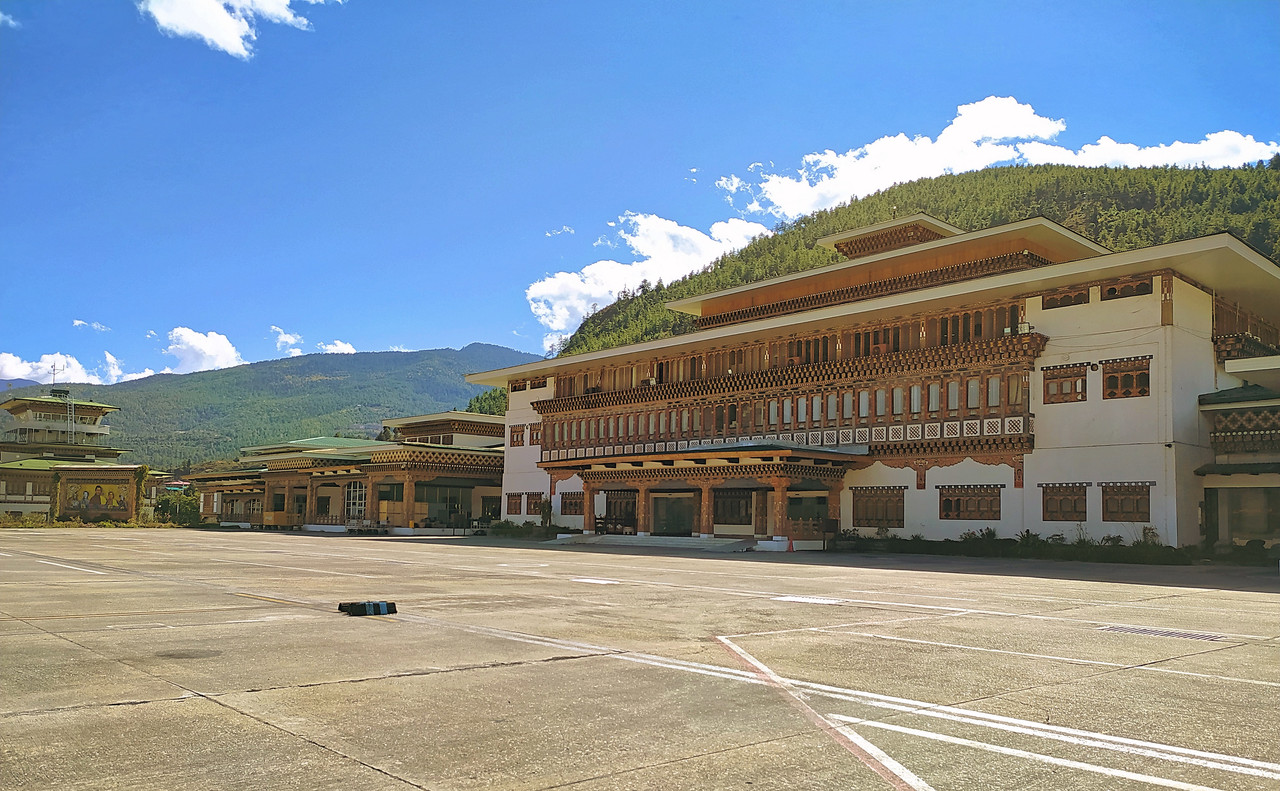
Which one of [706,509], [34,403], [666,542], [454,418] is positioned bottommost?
[666,542]

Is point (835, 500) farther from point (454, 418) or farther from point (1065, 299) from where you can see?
point (454, 418)

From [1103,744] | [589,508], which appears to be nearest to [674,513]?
[589,508]

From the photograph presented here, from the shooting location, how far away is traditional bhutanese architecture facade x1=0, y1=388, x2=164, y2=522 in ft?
266

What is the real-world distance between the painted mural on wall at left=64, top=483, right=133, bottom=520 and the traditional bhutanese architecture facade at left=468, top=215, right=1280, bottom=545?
46.0 m

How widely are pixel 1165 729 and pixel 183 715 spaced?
7.10 metres

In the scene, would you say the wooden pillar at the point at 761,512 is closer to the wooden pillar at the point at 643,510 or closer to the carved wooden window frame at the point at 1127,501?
the wooden pillar at the point at 643,510

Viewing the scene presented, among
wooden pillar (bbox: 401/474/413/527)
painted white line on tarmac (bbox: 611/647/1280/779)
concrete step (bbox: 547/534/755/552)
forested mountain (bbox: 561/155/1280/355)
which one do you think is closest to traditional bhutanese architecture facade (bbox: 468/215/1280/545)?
concrete step (bbox: 547/534/755/552)

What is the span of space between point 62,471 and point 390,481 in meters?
34.4

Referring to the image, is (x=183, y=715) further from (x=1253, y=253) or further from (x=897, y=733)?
(x=1253, y=253)

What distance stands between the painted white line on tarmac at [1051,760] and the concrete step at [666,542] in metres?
35.5

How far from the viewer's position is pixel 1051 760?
19.8 ft

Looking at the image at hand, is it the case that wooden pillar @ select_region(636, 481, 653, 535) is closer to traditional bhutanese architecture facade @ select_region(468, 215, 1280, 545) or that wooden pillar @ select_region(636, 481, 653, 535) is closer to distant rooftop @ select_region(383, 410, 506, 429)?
traditional bhutanese architecture facade @ select_region(468, 215, 1280, 545)

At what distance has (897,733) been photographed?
262 inches

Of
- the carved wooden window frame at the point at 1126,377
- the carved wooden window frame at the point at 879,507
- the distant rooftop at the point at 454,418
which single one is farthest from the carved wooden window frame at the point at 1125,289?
the distant rooftop at the point at 454,418
